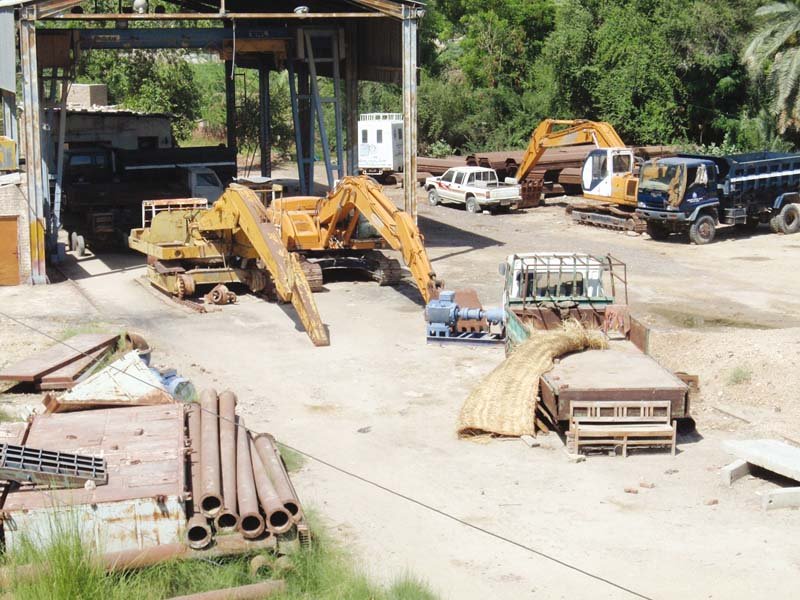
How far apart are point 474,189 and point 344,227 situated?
14194mm

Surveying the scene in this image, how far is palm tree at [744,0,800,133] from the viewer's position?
37.8 metres

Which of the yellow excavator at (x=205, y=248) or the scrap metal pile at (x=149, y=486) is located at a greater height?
the yellow excavator at (x=205, y=248)

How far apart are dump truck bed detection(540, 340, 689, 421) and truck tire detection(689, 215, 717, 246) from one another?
16.3 metres

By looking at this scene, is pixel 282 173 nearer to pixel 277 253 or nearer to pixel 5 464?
pixel 277 253

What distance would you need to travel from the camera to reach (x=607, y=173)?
33.6 m

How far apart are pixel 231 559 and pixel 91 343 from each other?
28.1 feet

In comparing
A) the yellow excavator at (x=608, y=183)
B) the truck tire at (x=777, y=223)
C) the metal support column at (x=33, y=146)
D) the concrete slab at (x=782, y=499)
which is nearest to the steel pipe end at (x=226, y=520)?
the concrete slab at (x=782, y=499)

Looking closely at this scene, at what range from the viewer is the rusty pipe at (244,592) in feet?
29.4

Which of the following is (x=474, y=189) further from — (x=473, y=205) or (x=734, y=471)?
(x=734, y=471)

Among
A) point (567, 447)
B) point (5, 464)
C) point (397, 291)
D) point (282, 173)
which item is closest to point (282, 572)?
point (5, 464)

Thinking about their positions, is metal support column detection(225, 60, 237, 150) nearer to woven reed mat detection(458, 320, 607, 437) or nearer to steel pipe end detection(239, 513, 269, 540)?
woven reed mat detection(458, 320, 607, 437)

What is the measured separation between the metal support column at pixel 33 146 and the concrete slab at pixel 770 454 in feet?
54.3

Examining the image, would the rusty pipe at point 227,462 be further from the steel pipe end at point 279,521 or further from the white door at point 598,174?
the white door at point 598,174

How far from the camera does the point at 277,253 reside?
19.4 m
